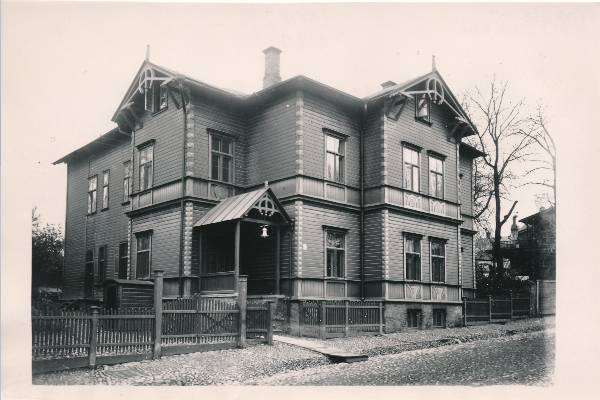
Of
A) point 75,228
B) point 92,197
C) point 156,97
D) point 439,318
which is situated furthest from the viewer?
point 75,228

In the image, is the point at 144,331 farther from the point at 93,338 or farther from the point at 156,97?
the point at 156,97

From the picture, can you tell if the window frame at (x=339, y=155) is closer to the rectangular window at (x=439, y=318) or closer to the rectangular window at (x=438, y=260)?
the rectangular window at (x=438, y=260)

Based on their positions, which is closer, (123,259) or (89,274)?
(123,259)

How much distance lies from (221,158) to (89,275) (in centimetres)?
1213

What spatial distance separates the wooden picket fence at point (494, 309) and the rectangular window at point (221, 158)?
12.0 meters

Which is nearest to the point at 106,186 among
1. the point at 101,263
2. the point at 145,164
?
the point at 101,263

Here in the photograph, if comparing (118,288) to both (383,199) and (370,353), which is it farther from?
(383,199)

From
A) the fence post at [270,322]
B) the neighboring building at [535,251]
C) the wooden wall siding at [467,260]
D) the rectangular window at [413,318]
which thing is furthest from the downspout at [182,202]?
the wooden wall siding at [467,260]

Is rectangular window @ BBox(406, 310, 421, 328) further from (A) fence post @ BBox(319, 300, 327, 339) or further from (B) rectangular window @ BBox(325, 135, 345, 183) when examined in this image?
(B) rectangular window @ BBox(325, 135, 345, 183)

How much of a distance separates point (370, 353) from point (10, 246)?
402 inches

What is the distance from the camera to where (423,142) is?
1046 inches

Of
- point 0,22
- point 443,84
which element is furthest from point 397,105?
point 0,22
